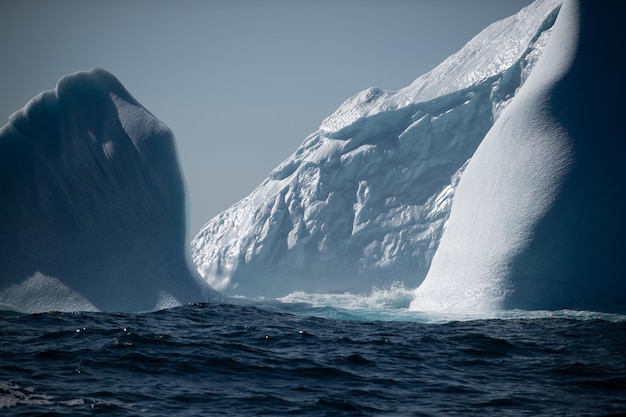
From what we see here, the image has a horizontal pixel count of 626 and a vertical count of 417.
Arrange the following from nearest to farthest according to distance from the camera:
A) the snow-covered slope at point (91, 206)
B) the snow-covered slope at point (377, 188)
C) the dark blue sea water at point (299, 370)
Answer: the dark blue sea water at point (299, 370), the snow-covered slope at point (91, 206), the snow-covered slope at point (377, 188)

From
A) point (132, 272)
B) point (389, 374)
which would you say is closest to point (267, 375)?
point (389, 374)

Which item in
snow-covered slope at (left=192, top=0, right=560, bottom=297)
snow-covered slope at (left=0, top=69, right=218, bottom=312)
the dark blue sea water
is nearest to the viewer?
the dark blue sea water

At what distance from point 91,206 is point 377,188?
13.4m

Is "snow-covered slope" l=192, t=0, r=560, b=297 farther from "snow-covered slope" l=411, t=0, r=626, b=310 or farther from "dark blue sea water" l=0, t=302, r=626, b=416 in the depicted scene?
"dark blue sea water" l=0, t=302, r=626, b=416

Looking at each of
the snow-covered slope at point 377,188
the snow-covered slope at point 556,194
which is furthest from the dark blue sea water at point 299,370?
the snow-covered slope at point 377,188

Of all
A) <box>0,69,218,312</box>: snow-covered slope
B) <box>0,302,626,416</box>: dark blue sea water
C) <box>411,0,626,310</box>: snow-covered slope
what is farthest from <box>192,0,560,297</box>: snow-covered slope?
<box>0,302,626,416</box>: dark blue sea water

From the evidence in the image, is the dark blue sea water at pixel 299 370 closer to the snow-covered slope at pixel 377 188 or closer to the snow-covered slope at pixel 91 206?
the snow-covered slope at pixel 91 206

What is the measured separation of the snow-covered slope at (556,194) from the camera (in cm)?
1423

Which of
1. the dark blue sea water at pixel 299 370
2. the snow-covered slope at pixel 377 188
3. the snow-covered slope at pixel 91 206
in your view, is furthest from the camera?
the snow-covered slope at pixel 377 188

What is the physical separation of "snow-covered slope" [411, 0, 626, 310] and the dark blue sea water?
378 centimetres

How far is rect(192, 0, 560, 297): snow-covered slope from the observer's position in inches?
955

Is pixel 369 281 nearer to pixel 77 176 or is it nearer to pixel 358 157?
pixel 358 157

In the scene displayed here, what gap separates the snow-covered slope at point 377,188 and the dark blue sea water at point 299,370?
14.5 meters

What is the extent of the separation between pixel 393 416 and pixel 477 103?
20474mm
